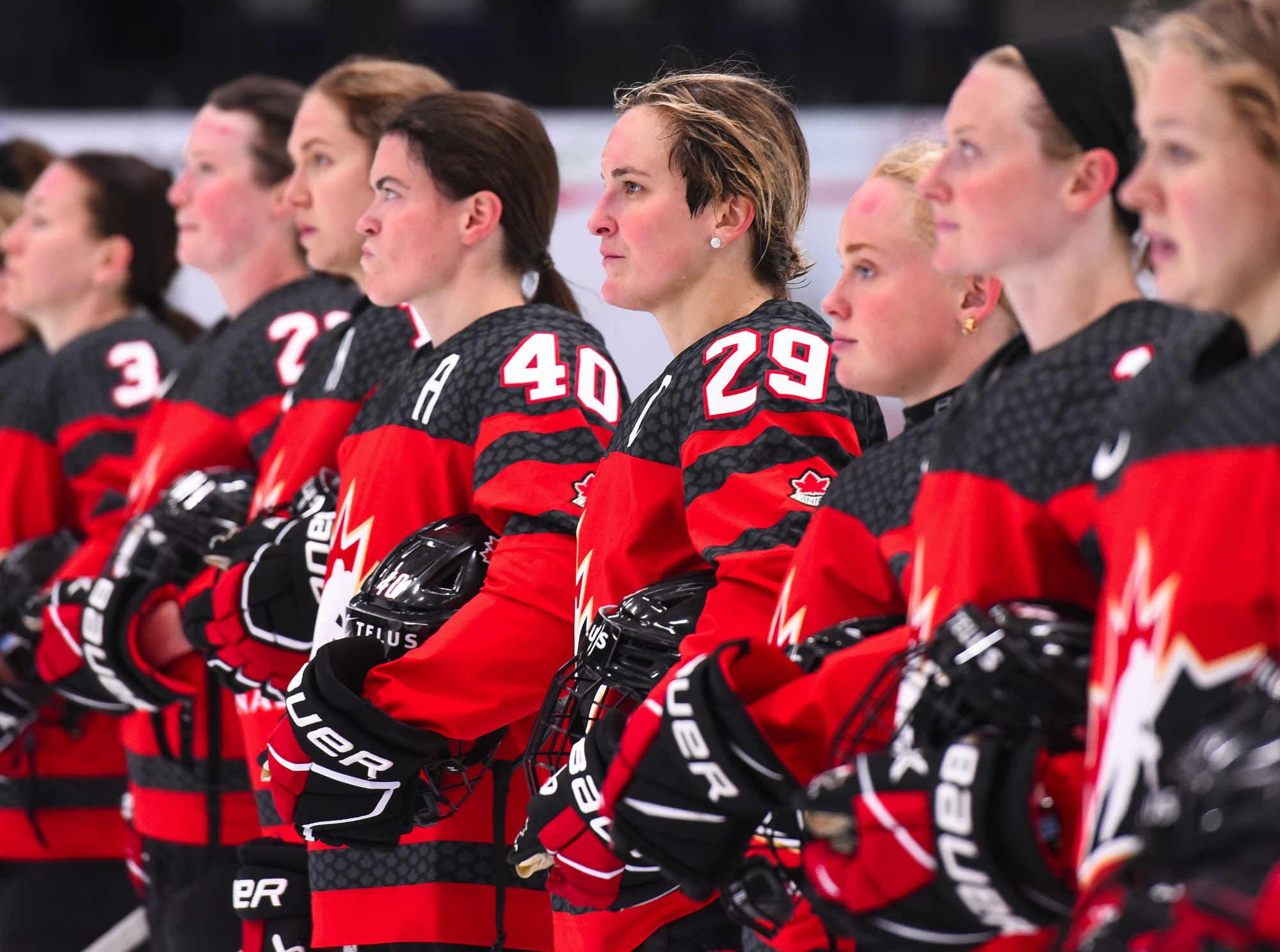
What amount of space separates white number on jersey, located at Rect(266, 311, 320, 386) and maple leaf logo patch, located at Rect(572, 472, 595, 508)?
0.98m

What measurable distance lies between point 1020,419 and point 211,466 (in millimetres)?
1985

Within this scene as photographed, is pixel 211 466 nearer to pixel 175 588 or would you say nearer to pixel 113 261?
pixel 175 588

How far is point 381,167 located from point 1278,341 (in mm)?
1583

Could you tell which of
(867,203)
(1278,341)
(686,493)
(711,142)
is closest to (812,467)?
(686,493)

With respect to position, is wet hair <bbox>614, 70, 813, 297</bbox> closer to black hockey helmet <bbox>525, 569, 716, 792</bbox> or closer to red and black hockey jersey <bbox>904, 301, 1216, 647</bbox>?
black hockey helmet <bbox>525, 569, 716, 792</bbox>

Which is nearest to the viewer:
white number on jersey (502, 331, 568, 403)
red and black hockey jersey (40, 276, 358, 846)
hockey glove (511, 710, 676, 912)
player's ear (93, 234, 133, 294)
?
hockey glove (511, 710, 676, 912)

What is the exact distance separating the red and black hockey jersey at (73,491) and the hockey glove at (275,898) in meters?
1.06

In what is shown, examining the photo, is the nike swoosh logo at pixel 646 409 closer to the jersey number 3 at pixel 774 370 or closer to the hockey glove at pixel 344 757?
the jersey number 3 at pixel 774 370

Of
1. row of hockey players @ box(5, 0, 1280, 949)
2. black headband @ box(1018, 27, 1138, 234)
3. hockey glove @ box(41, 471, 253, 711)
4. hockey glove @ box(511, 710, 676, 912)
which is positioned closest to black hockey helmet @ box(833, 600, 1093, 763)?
row of hockey players @ box(5, 0, 1280, 949)

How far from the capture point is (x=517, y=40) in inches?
280

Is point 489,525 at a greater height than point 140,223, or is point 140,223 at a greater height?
point 140,223

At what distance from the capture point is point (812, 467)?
74.8 inches

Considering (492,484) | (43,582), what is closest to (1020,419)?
(492,484)

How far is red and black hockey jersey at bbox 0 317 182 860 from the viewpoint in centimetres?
353
